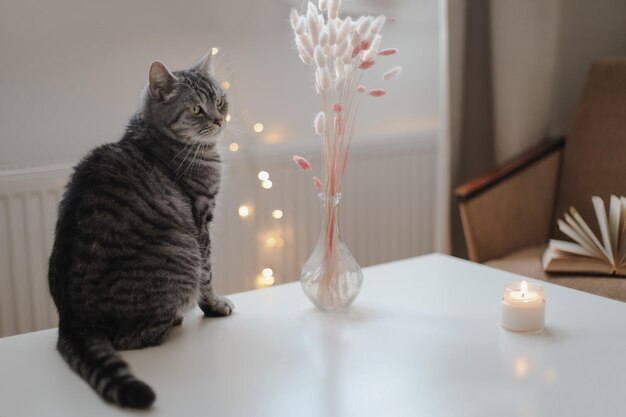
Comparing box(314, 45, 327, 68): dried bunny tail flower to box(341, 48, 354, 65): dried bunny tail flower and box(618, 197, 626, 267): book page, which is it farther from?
box(618, 197, 626, 267): book page

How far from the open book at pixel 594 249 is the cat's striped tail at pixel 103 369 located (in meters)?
1.11

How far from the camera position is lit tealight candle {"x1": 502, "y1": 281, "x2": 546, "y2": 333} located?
125 centimetres

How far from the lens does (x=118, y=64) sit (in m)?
1.99

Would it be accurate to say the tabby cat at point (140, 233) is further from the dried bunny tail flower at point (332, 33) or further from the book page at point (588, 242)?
the book page at point (588, 242)

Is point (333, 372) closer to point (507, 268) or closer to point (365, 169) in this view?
point (507, 268)

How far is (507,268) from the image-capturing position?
1979mm

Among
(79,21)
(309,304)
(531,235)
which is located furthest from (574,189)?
(79,21)

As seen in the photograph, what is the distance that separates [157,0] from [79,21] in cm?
22

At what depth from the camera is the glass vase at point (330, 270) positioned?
137cm

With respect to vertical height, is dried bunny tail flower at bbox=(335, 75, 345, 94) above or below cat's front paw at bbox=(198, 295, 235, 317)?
above

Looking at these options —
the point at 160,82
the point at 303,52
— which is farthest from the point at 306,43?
the point at 160,82

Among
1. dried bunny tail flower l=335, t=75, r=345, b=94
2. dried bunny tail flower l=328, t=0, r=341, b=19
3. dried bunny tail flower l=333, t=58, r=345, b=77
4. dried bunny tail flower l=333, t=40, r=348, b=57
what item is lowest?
dried bunny tail flower l=335, t=75, r=345, b=94

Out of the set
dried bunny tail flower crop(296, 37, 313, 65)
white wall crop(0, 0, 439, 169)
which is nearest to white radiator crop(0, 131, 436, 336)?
white wall crop(0, 0, 439, 169)

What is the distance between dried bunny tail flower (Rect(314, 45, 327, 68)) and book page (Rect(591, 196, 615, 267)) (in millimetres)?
824
